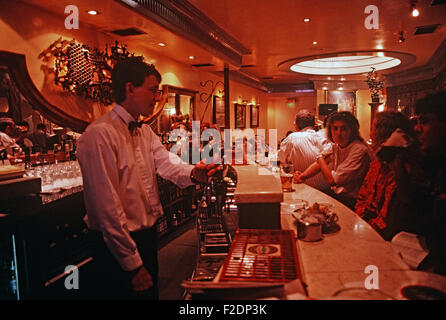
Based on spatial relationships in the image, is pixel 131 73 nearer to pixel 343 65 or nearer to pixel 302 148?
pixel 302 148

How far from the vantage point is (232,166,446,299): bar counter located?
3.50 ft

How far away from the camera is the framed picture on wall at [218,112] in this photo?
848 centimetres

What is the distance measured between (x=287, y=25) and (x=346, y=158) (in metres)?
3.52

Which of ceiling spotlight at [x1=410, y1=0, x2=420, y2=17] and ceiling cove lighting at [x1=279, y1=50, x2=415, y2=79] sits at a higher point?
ceiling cove lighting at [x1=279, y1=50, x2=415, y2=79]

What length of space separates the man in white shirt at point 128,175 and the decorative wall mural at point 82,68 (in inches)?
85.6

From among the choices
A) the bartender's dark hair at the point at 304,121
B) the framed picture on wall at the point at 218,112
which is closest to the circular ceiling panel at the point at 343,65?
the framed picture on wall at the point at 218,112

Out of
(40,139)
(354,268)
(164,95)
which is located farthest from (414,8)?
(40,139)

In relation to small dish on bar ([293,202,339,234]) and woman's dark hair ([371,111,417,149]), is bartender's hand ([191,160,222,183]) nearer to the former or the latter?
small dish on bar ([293,202,339,234])

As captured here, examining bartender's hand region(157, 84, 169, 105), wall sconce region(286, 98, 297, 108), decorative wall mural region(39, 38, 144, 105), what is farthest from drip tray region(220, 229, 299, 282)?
wall sconce region(286, 98, 297, 108)

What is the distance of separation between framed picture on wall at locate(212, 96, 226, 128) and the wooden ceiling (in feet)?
4.55

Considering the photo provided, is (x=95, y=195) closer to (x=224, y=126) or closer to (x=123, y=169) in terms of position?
(x=123, y=169)

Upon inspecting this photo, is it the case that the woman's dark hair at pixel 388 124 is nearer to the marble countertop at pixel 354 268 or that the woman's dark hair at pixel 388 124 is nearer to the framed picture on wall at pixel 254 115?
the marble countertop at pixel 354 268

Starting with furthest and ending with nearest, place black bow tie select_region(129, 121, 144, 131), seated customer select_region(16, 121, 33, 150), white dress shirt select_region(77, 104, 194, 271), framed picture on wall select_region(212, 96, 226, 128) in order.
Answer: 1. framed picture on wall select_region(212, 96, 226, 128)
2. seated customer select_region(16, 121, 33, 150)
3. black bow tie select_region(129, 121, 144, 131)
4. white dress shirt select_region(77, 104, 194, 271)
